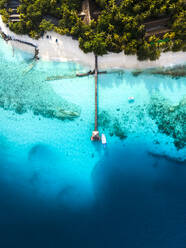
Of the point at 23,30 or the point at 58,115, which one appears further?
the point at 58,115

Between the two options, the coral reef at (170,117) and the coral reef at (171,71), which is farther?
the coral reef at (170,117)

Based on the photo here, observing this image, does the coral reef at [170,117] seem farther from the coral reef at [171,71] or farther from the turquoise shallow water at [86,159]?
the coral reef at [171,71]

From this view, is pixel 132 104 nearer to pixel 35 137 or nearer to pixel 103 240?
pixel 35 137

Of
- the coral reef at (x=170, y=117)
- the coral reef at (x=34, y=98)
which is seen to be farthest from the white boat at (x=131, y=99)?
the coral reef at (x=34, y=98)

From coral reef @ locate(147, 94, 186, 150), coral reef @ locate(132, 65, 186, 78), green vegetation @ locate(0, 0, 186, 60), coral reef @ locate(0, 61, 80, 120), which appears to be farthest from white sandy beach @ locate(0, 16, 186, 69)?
coral reef @ locate(147, 94, 186, 150)

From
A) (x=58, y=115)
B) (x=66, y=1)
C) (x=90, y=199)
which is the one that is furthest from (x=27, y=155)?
(x=66, y=1)

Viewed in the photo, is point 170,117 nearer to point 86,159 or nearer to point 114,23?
point 86,159
